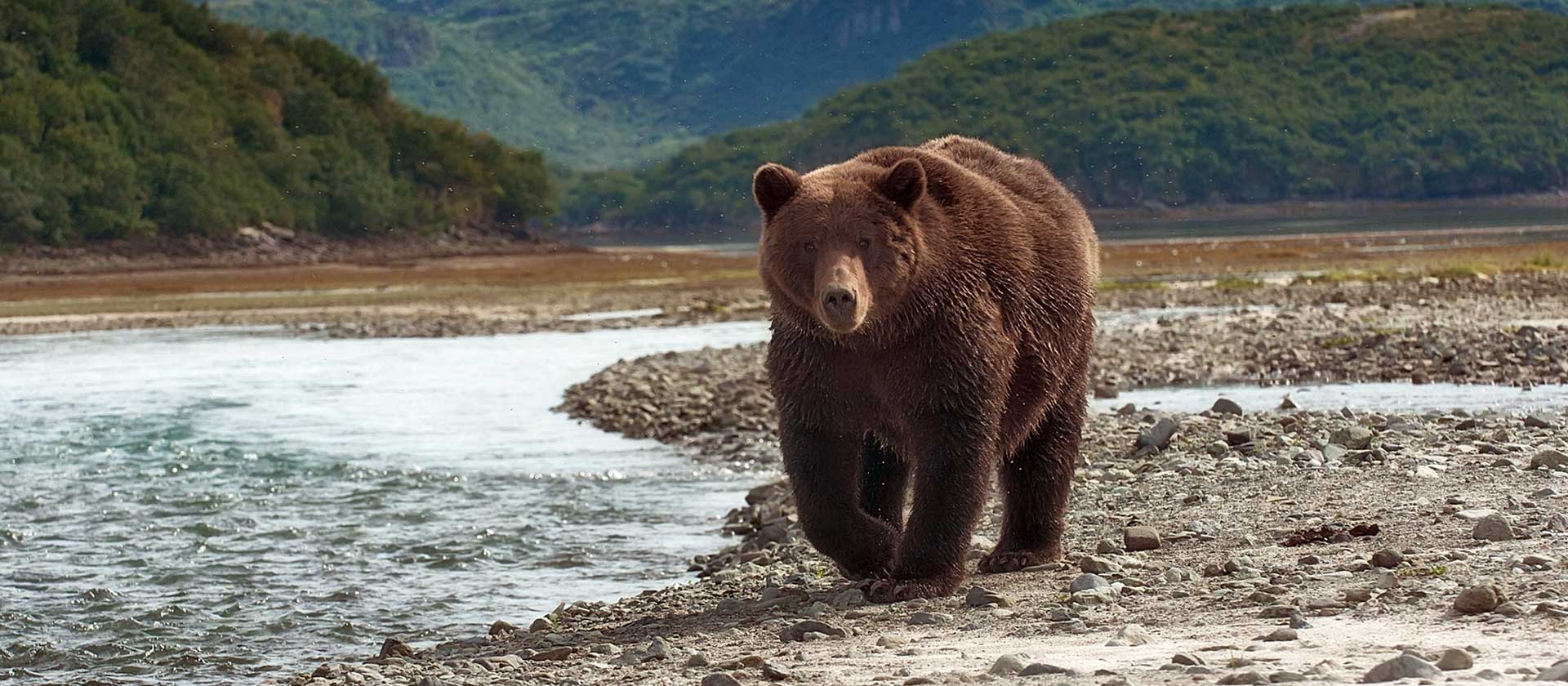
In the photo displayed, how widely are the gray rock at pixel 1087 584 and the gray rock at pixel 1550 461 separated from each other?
3134 millimetres

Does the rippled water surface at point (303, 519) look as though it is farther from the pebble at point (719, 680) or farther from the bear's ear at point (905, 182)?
the bear's ear at point (905, 182)

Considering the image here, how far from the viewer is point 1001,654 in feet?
19.9

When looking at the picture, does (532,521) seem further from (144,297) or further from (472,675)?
(144,297)

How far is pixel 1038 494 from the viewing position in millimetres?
8375

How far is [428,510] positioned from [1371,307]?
18.7 meters

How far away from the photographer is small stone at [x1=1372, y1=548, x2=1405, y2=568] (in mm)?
6898

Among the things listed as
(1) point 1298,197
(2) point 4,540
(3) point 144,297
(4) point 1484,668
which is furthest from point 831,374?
(1) point 1298,197

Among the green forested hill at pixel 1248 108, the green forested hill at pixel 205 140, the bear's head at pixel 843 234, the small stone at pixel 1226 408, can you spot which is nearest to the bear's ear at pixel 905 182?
the bear's head at pixel 843 234

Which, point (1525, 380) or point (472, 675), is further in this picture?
point (1525, 380)

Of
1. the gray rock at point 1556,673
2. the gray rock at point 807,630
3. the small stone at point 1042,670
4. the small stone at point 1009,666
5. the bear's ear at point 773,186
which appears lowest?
the gray rock at point 807,630

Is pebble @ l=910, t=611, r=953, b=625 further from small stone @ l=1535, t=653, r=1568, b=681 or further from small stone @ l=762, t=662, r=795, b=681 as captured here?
small stone @ l=1535, t=653, r=1568, b=681

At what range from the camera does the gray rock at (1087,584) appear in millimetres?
7176

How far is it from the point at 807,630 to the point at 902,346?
1.21 metres

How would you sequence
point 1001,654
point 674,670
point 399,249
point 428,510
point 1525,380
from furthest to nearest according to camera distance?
point 399,249 < point 1525,380 < point 428,510 < point 674,670 < point 1001,654
